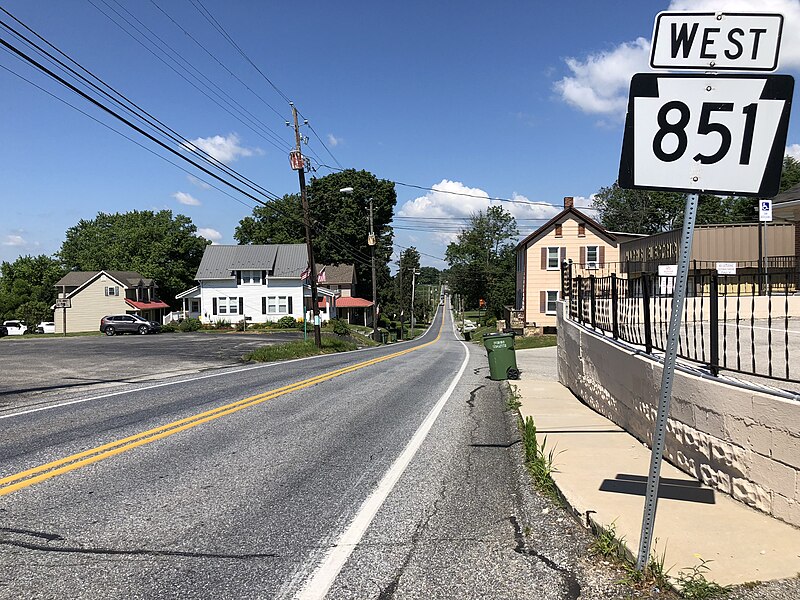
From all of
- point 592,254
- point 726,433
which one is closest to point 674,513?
point 726,433

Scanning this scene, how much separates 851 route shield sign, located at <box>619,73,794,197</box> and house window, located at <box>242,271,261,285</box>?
2496 inches

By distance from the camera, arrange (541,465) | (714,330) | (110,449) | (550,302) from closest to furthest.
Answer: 1. (714,330)
2. (541,465)
3. (110,449)
4. (550,302)

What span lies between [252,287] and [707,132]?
63816 mm

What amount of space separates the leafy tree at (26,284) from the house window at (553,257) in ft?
207

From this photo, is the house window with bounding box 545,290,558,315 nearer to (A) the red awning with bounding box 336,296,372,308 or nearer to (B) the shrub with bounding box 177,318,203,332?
(B) the shrub with bounding box 177,318,203,332

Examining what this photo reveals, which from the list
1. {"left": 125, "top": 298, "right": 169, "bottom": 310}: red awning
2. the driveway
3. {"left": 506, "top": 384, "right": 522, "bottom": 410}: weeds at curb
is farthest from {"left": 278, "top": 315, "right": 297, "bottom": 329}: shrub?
{"left": 506, "top": 384, "right": 522, "bottom": 410}: weeds at curb

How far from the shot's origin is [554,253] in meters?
48.9

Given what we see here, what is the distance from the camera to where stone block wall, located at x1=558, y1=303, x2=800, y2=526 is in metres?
4.77

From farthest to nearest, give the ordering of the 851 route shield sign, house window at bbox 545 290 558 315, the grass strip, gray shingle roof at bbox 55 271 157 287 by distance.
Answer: gray shingle roof at bbox 55 271 157 287 → house window at bbox 545 290 558 315 → the grass strip → the 851 route shield sign

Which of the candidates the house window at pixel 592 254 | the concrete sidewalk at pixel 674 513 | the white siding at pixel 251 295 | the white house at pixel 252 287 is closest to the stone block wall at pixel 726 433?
the concrete sidewalk at pixel 674 513

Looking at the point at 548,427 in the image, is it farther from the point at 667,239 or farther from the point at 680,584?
the point at 667,239

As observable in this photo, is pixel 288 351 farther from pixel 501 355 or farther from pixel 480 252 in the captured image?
pixel 480 252

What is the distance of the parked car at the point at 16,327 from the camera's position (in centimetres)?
7325

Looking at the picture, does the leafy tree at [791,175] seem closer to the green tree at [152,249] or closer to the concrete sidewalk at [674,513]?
the green tree at [152,249]
